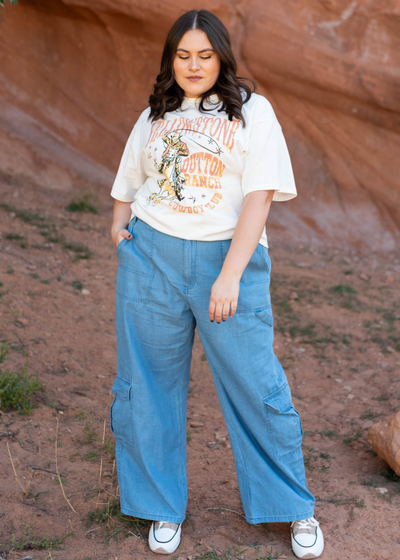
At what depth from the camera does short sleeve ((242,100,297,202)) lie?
1.78 m

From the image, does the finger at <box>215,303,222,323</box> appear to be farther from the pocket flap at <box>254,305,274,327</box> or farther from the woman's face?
the woman's face

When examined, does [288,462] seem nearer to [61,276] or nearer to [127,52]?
[61,276]

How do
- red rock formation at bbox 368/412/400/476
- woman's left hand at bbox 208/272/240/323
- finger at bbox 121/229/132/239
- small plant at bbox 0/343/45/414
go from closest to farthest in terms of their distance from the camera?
1. woman's left hand at bbox 208/272/240/323
2. finger at bbox 121/229/132/239
3. red rock formation at bbox 368/412/400/476
4. small plant at bbox 0/343/45/414

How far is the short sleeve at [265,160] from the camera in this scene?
1.78 m

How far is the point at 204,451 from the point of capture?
286cm

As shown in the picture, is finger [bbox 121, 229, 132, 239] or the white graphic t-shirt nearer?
the white graphic t-shirt

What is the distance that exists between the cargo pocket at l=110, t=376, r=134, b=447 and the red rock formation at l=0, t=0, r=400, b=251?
14.3 ft

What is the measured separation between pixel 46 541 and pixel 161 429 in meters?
0.58

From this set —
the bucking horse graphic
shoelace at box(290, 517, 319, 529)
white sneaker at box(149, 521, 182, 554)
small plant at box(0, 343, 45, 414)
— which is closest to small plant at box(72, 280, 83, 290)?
small plant at box(0, 343, 45, 414)

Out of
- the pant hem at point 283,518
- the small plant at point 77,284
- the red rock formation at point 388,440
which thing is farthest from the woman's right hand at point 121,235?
the small plant at point 77,284

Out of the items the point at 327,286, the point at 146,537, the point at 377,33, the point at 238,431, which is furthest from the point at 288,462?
the point at 377,33

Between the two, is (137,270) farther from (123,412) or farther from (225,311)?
(123,412)

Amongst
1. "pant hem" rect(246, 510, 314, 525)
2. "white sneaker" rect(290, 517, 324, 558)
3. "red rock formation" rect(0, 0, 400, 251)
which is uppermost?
"red rock formation" rect(0, 0, 400, 251)

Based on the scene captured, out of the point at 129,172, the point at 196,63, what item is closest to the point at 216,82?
the point at 196,63
